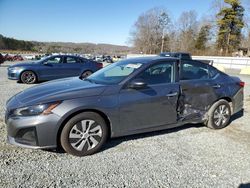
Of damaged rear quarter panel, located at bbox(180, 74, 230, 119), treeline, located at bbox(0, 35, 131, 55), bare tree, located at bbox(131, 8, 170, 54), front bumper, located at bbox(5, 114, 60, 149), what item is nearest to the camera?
front bumper, located at bbox(5, 114, 60, 149)

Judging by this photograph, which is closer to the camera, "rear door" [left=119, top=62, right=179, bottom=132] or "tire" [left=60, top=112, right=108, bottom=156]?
"tire" [left=60, top=112, right=108, bottom=156]

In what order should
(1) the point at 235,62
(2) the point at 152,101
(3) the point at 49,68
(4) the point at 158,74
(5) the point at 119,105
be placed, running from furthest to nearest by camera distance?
(1) the point at 235,62 < (3) the point at 49,68 < (4) the point at 158,74 < (2) the point at 152,101 < (5) the point at 119,105

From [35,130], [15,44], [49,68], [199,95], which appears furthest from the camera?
[15,44]

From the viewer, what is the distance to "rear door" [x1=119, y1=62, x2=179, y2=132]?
3.65m

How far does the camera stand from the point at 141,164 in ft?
10.5

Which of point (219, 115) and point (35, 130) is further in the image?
point (219, 115)

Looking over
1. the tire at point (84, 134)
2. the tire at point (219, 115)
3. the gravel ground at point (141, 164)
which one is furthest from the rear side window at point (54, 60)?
the tire at point (219, 115)

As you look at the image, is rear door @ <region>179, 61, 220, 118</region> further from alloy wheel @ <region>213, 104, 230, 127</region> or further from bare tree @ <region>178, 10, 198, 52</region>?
bare tree @ <region>178, 10, 198, 52</region>

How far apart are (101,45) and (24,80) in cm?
10999

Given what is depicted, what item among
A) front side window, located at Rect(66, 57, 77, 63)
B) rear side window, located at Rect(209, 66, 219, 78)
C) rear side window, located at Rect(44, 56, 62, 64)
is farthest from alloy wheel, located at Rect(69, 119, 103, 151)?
front side window, located at Rect(66, 57, 77, 63)

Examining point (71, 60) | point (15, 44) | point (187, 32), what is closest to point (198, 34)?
point (187, 32)

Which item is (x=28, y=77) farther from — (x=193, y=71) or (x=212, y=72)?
(x=212, y=72)

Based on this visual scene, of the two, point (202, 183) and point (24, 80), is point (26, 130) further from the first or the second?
point (24, 80)

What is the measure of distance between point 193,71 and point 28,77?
7946mm
